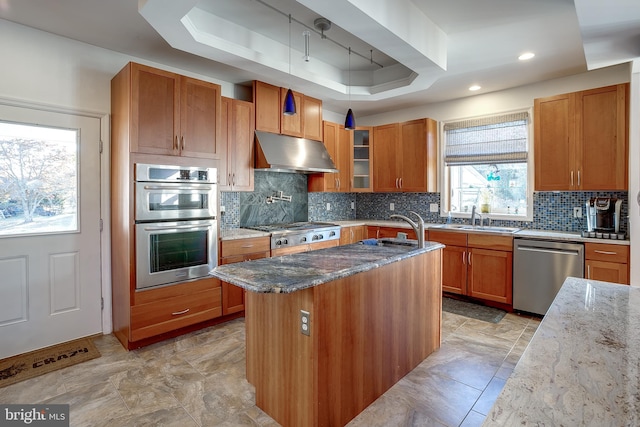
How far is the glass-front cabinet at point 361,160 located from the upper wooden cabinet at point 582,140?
7.46 ft

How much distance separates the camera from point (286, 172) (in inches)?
186

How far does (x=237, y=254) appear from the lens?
11.7ft

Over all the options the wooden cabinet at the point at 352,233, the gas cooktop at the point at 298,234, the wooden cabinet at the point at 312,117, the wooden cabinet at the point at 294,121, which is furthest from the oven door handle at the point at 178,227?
the wooden cabinet at the point at 352,233

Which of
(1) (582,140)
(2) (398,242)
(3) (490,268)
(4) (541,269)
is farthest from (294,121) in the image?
(4) (541,269)

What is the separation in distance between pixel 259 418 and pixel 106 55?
3.39m

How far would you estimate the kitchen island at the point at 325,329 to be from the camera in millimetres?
1759

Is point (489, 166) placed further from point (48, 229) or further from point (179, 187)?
point (48, 229)

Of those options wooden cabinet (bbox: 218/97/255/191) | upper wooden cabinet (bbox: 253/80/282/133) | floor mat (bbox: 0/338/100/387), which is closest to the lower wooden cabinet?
floor mat (bbox: 0/338/100/387)

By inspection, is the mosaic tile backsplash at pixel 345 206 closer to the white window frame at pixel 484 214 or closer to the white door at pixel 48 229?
the white window frame at pixel 484 214

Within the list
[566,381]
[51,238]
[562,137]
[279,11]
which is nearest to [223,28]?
[279,11]

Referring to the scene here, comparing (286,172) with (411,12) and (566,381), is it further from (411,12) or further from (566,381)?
(566,381)

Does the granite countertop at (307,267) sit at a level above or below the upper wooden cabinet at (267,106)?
below

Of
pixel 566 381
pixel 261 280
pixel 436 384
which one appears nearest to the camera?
pixel 566 381

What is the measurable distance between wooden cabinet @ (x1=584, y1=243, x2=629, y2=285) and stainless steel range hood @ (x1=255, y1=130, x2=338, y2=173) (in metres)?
2.97
